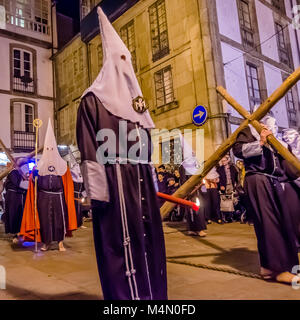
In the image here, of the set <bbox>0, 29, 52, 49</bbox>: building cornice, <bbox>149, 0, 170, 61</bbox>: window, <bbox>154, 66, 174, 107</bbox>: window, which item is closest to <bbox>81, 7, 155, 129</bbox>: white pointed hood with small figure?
<bbox>154, 66, 174, 107</bbox>: window

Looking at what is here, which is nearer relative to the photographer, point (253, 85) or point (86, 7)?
point (253, 85)

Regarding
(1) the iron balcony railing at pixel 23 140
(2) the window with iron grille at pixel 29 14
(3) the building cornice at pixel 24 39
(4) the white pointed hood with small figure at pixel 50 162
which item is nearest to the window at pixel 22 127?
(1) the iron balcony railing at pixel 23 140

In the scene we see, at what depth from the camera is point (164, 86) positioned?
1489 cm

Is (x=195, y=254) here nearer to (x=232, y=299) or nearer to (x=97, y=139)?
(x=232, y=299)

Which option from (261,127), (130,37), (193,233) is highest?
(130,37)

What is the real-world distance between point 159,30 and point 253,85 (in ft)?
15.8

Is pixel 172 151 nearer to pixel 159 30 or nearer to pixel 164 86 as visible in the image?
pixel 164 86

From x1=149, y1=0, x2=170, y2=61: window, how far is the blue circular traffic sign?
10.8ft

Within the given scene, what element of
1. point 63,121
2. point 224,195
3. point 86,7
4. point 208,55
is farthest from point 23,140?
point 224,195

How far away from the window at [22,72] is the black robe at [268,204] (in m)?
19.7

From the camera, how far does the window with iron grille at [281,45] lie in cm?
1670

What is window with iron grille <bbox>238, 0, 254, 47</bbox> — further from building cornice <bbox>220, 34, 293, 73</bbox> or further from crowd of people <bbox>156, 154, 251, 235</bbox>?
crowd of people <bbox>156, 154, 251, 235</bbox>

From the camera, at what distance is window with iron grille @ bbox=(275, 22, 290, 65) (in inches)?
658

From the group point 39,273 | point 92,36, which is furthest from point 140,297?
point 92,36
